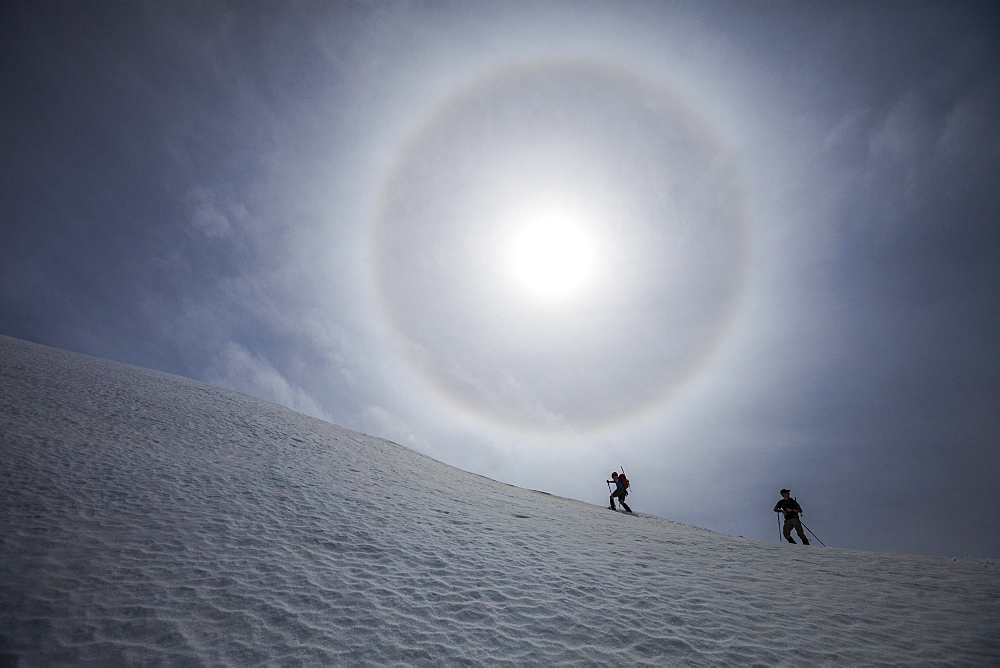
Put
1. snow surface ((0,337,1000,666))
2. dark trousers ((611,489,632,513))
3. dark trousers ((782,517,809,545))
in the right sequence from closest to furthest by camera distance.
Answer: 1. snow surface ((0,337,1000,666))
2. dark trousers ((782,517,809,545))
3. dark trousers ((611,489,632,513))

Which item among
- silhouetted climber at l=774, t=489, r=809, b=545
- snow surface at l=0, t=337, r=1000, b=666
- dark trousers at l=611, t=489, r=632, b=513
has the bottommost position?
snow surface at l=0, t=337, r=1000, b=666

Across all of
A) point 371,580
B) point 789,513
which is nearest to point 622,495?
point 789,513

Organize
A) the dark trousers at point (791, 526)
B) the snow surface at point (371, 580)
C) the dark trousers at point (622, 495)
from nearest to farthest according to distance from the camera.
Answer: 1. the snow surface at point (371, 580)
2. the dark trousers at point (791, 526)
3. the dark trousers at point (622, 495)

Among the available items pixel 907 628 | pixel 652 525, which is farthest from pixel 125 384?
pixel 907 628

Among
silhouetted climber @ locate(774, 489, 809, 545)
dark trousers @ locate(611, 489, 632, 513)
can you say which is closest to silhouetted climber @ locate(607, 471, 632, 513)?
dark trousers @ locate(611, 489, 632, 513)

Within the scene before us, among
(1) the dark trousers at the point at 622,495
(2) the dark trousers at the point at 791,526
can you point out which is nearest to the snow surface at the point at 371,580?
(2) the dark trousers at the point at 791,526

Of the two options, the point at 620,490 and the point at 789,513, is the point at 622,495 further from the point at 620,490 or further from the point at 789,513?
the point at 789,513

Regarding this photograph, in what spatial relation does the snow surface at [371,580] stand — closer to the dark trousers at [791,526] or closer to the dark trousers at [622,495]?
the dark trousers at [791,526]

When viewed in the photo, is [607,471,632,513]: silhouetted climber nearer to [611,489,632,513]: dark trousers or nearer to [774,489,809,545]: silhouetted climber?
[611,489,632,513]: dark trousers
